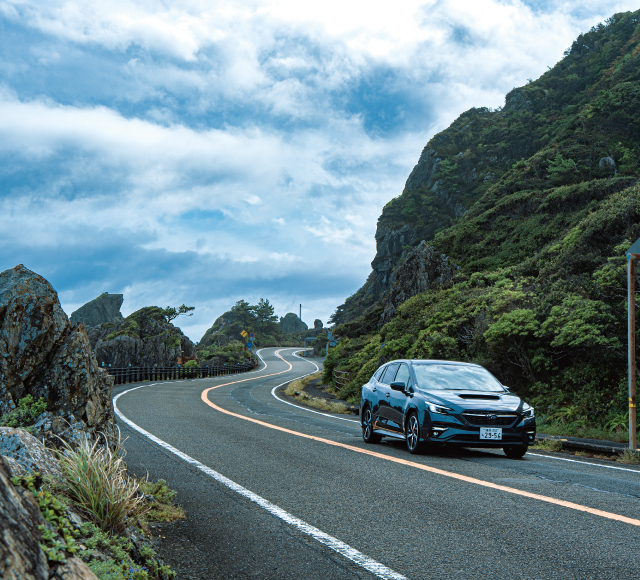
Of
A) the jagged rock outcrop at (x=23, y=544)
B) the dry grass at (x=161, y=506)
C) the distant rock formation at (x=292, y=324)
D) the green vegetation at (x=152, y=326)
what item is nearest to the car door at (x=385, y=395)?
the dry grass at (x=161, y=506)

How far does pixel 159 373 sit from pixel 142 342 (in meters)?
18.0

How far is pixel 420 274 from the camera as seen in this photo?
134ft

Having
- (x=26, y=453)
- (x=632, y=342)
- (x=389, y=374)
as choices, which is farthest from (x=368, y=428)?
(x=26, y=453)

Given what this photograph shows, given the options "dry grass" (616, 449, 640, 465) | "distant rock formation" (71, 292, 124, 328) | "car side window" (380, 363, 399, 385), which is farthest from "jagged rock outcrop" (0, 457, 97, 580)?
"distant rock formation" (71, 292, 124, 328)

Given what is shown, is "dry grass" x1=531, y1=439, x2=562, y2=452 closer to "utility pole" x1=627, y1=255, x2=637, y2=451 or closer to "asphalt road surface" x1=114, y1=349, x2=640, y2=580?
"asphalt road surface" x1=114, y1=349, x2=640, y2=580

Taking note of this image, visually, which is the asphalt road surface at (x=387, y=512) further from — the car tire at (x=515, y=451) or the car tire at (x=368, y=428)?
the car tire at (x=368, y=428)

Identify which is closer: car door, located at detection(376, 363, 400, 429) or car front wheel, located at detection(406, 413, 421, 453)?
car front wheel, located at detection(406, 413, 421, 453)

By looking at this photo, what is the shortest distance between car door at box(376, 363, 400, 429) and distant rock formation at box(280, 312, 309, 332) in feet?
540

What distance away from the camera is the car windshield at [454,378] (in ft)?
35.8

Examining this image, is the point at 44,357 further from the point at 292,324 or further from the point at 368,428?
the point at 292,324

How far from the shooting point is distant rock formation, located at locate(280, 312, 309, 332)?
178 meters

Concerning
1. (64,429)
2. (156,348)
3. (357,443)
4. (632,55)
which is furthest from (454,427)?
(632,55)

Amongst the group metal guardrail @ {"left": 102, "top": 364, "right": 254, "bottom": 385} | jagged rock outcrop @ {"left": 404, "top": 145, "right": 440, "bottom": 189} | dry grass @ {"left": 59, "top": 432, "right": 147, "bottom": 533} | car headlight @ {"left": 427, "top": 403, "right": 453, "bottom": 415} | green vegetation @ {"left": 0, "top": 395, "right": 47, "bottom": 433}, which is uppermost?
jagged rock outcrop @ {"left": 404, "top": 145, "right": 440, "bottom": 189}

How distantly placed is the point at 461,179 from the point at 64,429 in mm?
86183
